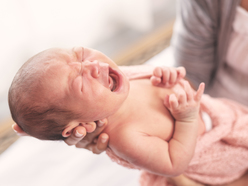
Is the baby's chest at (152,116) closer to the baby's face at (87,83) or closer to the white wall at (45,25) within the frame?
the baby's face at (87,83)

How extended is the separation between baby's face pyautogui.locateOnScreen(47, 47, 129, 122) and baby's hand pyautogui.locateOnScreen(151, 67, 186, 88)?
0.15 meters

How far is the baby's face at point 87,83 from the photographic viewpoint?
2.13 feet

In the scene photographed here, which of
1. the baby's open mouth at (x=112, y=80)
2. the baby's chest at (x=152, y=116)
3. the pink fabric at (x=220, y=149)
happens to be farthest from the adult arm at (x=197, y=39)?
the baby's open mouth at (x=112, y=80)

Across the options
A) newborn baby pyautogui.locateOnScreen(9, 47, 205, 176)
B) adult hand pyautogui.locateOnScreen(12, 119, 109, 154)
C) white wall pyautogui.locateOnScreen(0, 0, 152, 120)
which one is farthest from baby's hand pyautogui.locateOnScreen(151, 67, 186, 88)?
white wall pyautogui.locateOnScreen(0, 0, 152, 120)

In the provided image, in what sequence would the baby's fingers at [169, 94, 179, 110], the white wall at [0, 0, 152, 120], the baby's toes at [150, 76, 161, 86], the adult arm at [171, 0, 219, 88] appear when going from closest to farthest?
the baby's fingers at [169, 94, 179, 110]
the baby's toes at [150, 76, 161, 86]
the adult arm at [171, 0, 219, 88]
the white wall at [0, 0, 152, 120]

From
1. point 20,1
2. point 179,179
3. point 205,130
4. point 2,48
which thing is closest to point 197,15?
point 205,130

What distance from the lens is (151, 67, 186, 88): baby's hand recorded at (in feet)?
2.73

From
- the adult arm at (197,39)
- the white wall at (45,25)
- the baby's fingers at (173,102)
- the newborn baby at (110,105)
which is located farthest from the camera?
the white wall at (45,25)

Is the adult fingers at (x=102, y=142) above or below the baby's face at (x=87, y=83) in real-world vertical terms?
below

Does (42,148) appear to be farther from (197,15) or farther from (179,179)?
(197,15)

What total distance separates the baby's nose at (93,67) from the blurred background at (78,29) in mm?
681

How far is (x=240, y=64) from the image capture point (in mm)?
1089

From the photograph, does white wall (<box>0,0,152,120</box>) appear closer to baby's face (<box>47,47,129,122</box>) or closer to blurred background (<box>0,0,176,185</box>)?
blurred background (<box>0,0,176,185</box>)

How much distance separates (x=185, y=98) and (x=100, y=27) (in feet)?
3.29
